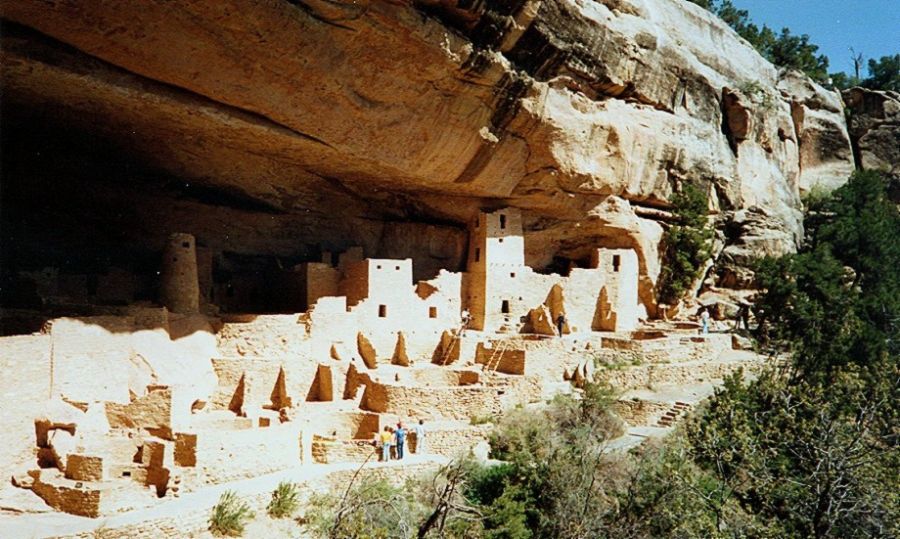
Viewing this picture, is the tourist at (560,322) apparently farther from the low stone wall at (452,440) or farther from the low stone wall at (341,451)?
the low stone wall at (341,451)

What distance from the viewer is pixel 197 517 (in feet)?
34.8

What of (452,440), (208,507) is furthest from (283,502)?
(452,440)

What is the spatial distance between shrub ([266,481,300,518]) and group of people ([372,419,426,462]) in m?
1.81

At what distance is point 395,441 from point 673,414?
5.86 m

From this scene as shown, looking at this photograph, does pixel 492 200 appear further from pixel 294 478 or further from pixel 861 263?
pixel 861 263

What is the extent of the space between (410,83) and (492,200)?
5948 millimetres

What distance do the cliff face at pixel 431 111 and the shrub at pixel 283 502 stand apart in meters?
6.70

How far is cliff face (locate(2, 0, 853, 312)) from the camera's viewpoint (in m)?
12.7

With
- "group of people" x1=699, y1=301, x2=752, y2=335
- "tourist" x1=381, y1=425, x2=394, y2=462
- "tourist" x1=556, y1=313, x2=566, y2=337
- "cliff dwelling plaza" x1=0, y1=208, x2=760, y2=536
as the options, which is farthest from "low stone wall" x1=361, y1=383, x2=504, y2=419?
"group of people" x1=699, y1=301, x2=752, y2=335

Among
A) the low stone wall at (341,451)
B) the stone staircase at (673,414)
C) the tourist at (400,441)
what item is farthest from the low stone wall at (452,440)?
the stone staircase at (673,414)

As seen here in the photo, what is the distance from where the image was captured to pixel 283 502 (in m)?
11.5

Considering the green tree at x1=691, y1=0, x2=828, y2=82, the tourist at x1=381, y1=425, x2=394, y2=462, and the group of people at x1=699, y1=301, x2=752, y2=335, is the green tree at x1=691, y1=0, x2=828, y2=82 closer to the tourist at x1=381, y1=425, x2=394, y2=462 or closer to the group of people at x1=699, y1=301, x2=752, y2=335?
the group of people at x1=699, y1=301, x2=752, y2=335

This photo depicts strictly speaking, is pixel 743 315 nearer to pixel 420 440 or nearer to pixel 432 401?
pixel 432 401

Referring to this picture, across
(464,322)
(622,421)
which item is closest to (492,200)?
(464,322)
